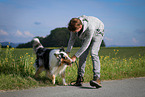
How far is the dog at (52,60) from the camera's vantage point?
3828 mm

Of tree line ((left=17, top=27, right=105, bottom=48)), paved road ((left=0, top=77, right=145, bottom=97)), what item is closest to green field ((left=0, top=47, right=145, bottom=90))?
paved road ((left=0, top=77, right=145, bottom=97))

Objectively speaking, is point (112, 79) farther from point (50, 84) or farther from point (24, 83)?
point (24, 83)

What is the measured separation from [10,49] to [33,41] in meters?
2.02

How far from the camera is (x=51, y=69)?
159 inches

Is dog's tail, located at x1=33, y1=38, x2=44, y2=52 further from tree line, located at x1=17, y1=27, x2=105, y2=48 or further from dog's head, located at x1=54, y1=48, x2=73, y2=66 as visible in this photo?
tree line, located at x1=17, y1=27, x2=105, y2=48

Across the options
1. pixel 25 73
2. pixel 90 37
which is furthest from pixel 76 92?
pixel 25 73

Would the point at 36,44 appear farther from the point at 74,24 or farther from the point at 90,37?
the point at 90,37

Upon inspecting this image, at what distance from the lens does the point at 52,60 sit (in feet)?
13.0

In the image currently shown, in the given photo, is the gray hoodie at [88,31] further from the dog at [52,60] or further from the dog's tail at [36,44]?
the dog's tail at [36,44]

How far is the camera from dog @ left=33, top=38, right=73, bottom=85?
3.83 metres

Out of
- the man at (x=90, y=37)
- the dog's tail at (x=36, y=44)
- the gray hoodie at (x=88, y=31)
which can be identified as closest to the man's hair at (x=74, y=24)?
the man at (x=90, y=37)

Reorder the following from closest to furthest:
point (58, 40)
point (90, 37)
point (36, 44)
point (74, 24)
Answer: point (74, 24) < point (90, 37) < point (36, 44) < point (58, 40)

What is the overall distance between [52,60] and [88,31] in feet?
3.77

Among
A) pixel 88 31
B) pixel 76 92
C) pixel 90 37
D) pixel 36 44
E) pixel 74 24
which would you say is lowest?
pixel 76 92
